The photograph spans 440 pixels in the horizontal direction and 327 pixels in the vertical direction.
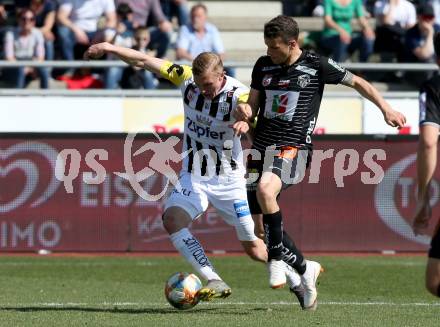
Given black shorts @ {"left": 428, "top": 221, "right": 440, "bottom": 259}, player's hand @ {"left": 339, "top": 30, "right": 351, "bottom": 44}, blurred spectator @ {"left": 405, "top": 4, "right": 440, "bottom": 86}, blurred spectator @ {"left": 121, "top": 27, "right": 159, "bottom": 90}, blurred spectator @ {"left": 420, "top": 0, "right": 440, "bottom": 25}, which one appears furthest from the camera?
blurred spectator @ {"left": 420, "top": 0, "right": 440, "bottom": 25}

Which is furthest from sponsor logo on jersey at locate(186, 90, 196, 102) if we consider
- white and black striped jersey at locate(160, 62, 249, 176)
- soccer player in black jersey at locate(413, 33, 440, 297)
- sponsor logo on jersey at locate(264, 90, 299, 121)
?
soccer player in black jersey at locate(413, 33, 440, 297)

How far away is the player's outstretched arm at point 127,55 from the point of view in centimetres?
1057

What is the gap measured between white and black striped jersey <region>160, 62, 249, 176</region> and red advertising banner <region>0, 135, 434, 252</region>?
5322 mm

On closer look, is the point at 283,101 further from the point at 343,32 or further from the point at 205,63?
the point at 343,32

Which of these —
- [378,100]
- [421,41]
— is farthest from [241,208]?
[421,41]

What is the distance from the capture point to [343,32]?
2012cm

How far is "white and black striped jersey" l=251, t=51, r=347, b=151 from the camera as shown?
1005 centimetres

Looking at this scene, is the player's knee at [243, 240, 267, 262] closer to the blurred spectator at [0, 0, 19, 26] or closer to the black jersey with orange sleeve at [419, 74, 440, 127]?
the black jersey with orange sleeve at [419, 74, 440, 127]

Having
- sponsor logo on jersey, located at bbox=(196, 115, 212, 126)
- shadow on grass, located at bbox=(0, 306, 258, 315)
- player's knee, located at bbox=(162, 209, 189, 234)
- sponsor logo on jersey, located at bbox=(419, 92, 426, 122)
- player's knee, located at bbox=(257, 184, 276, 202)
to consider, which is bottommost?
shadow on grass, located at bbox=(0, 306, 258, 315)

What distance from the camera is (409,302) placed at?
1102 centimetres

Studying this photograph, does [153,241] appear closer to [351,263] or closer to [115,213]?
[115,213]

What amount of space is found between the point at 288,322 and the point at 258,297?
7.51 ft

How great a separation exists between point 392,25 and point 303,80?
11.1 meters

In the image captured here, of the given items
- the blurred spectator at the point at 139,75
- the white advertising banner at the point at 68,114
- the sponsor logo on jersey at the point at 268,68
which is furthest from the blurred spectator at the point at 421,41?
the sponsor logo on jersey at the point at 268,68
